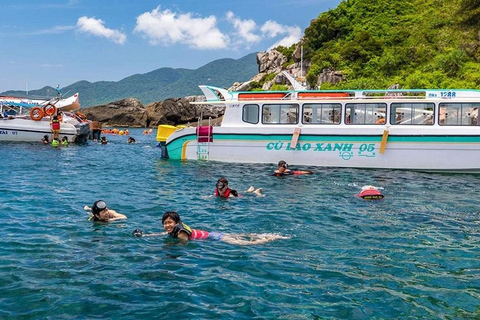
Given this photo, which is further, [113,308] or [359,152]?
[359,152]

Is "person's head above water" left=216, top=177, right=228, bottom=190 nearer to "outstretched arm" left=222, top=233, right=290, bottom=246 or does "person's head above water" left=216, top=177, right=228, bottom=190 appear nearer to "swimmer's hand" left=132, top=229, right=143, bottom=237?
"outstretched arm" left=222, top=233, right=290, bottom=246

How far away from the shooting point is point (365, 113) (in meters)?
20.9

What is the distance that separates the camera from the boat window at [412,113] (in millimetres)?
20094

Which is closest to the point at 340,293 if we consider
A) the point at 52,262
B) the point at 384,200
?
the point at 52,262

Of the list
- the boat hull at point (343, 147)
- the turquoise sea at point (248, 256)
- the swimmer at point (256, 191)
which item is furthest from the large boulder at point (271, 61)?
the turquoise sea at point (248, 256)

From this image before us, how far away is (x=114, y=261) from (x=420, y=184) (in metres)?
12.2

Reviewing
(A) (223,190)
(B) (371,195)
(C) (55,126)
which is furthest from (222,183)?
(C) (55,126)

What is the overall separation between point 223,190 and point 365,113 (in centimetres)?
969

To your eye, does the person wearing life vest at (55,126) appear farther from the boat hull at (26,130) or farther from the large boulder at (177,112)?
the large boulder at (177,112)

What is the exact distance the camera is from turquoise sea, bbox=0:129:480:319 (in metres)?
6.50

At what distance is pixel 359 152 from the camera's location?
67.8 feet

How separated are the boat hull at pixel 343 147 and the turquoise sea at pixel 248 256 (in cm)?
346

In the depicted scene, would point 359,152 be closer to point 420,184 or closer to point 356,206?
point 420,184

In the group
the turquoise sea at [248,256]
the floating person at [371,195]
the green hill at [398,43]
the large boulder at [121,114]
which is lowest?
the turquoise sea at [248,256]
